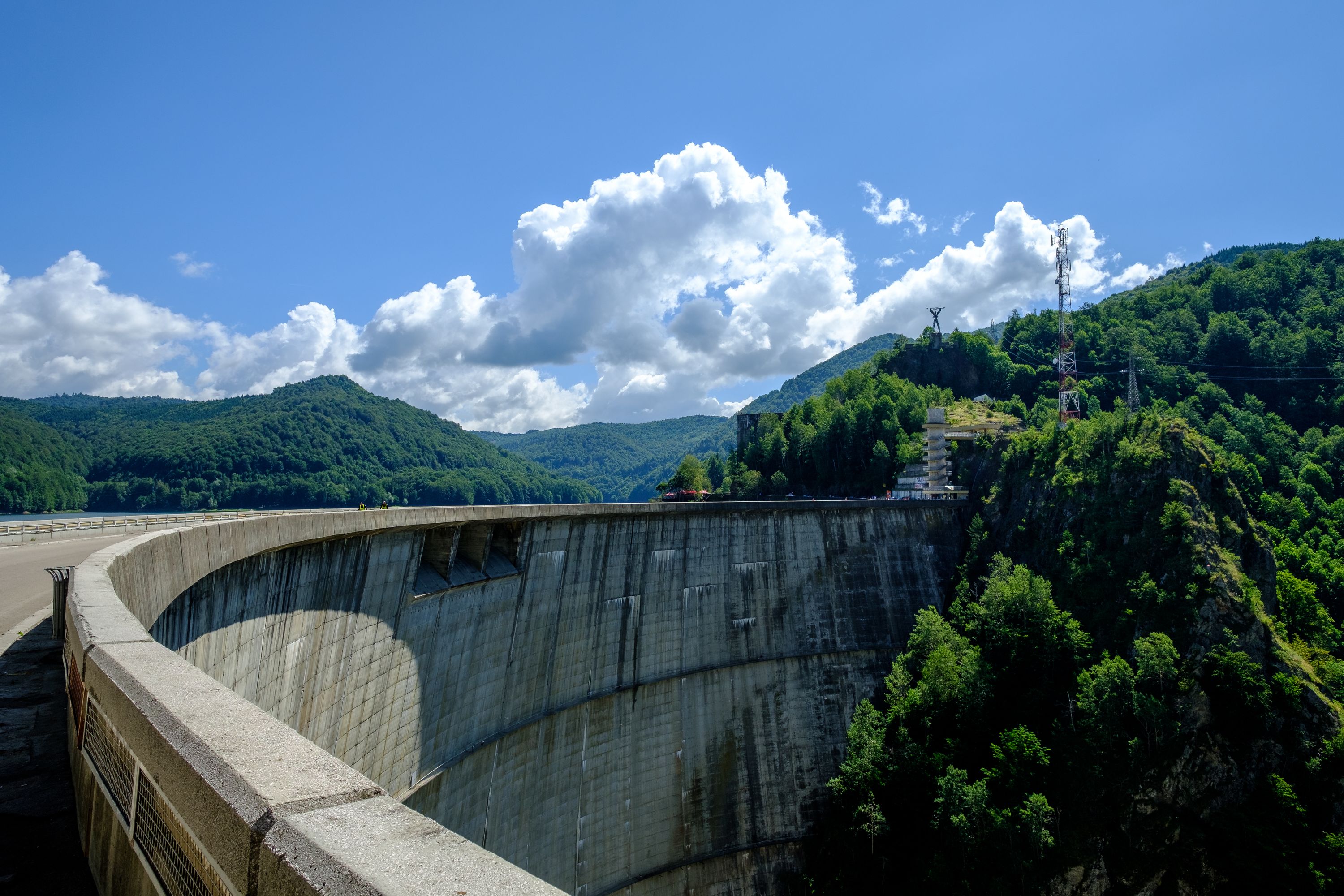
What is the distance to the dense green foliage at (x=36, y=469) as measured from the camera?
7869cm

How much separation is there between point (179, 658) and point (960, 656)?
37.9m

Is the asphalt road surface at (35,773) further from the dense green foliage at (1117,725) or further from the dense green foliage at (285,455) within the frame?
the dense green foliage at (285,455)

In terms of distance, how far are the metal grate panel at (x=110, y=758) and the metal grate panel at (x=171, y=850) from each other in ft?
0.73

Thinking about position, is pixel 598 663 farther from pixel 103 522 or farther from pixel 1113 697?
pixel 1113 697

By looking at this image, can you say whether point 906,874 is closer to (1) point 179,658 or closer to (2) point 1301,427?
(1) point 179,658

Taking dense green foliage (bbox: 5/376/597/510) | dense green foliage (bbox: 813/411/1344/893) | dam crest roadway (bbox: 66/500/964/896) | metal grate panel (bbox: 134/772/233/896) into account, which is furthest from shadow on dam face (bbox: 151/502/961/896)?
dense green foliage (bbox: 5/376/597/510)

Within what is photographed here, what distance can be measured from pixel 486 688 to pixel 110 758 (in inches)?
778

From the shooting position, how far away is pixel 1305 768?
105 feet

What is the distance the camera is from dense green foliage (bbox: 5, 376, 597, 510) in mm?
97625

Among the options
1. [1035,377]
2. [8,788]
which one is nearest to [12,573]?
[8,788]

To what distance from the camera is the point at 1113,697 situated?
32812 mm

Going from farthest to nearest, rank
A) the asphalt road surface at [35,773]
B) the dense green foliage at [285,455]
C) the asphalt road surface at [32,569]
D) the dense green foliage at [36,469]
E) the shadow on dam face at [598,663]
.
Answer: the dense green foliage at [285,455], the dense green foliage at [36,469], the shadow on dam face at [598,663], the asphalt road surface at [32,569], the asphalt road surface at [35,773]

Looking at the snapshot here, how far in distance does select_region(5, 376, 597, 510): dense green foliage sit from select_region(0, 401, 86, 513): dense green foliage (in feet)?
2.25

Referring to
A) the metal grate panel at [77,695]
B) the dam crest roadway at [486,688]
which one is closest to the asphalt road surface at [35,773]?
the dam crest roadway at [486,688]
